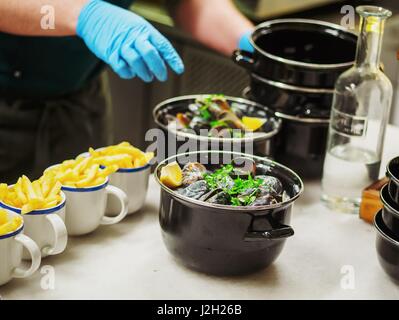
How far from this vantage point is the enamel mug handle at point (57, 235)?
1197 millimetres

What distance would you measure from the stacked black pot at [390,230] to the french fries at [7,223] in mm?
623

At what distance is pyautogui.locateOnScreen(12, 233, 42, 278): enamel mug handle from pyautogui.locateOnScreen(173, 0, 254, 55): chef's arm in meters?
1.04

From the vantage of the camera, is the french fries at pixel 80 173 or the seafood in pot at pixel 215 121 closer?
the french fries at pixel 80 173

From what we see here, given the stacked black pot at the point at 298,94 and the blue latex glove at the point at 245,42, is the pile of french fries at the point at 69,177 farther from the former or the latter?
the blue latex glove at the point at 245,42

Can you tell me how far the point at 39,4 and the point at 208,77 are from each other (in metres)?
1.53

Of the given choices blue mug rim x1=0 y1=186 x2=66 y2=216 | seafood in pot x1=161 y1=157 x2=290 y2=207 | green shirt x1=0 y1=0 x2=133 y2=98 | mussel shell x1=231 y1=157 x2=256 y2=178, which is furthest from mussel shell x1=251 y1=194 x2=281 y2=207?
green shirt x1=0 y1=0 x2=133 y2=98

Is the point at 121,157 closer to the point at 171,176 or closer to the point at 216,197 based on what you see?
the point at 171,176

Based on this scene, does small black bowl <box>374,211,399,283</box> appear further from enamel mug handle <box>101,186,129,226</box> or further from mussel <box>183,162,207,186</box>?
enamel mug handle <box>101,186,129,226</box>

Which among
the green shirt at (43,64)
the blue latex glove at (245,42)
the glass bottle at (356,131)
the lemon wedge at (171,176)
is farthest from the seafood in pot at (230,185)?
the green shirt at (43,64)

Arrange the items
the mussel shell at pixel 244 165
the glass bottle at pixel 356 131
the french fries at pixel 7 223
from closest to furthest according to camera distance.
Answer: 1. the french fries at pixel 7 223
2. the mussel shell at pixel 244 165
3. the glass bottle at pixel 356 131

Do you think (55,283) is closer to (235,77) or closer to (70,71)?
(70,71)

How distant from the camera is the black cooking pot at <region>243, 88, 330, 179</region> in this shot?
161 cm

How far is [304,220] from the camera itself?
148cm
